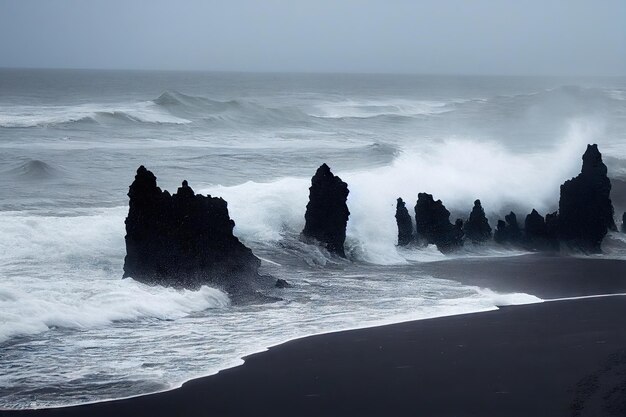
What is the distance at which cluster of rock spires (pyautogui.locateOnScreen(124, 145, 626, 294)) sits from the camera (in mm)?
15422

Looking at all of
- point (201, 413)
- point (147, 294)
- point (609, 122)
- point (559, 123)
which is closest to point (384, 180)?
point (147, 294)

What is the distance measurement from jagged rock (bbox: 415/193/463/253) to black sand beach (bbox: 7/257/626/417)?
22.1ft

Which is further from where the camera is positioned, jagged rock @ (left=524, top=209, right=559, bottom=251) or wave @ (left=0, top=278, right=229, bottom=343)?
jagged rock @ (left=524, top=209, right=559, bottom=251)

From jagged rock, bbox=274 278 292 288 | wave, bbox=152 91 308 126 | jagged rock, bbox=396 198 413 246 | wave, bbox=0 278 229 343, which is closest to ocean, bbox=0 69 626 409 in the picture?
wave, bbox=0 278 229 343

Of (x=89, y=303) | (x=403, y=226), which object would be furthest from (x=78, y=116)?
(x=89, y=303)

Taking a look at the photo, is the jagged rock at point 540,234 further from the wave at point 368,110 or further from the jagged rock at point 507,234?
the wave at point 368,110

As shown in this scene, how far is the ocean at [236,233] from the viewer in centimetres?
1212

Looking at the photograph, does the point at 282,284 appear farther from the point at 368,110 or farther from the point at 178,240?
the point at 368,110

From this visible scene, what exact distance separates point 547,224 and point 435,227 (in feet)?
8.84

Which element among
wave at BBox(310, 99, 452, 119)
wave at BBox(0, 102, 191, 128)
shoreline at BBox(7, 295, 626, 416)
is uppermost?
wave at BBox(310, 99, 452, 119)

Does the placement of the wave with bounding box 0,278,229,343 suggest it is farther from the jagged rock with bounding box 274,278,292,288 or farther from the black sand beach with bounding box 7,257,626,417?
the black sand beach with bounding box 7,257,626,417

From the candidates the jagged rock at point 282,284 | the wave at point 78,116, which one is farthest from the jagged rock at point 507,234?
the wave at point 78,116

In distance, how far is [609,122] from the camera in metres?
60.4

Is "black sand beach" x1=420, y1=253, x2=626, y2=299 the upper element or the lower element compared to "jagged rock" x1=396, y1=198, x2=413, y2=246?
lower
